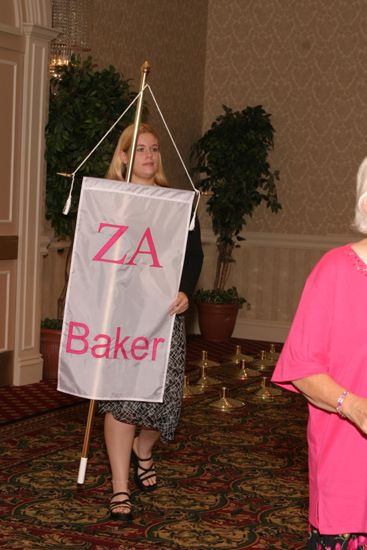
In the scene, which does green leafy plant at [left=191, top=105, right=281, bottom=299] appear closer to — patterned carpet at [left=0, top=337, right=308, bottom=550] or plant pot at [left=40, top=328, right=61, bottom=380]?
plant pot at [left=40, top=328, right=61, bottom=380]

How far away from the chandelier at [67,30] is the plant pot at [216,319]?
3166 millimetres

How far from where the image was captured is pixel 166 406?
4.29 m

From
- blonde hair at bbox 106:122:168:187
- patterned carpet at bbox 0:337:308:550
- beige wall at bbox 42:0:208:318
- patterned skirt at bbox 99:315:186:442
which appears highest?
beige wall at bbox 42:0:208:318

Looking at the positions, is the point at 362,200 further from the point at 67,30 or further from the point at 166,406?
the point at 67,30

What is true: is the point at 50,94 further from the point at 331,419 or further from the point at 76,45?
the point at 331,419

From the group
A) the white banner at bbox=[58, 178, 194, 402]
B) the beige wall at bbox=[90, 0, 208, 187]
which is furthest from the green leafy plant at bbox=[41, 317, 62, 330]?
the white banner at bbox=[58, 178, 194, 402]

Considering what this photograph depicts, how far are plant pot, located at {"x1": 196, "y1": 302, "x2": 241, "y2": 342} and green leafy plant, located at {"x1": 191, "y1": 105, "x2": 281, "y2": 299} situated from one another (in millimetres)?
179

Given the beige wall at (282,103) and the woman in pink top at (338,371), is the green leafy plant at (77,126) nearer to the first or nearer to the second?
the beige wall at (282,103)

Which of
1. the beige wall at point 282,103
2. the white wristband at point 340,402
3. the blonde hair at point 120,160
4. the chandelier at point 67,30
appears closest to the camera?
the white wristband at point 340,402

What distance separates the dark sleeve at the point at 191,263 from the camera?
431 centimetres

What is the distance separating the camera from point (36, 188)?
7.17 m

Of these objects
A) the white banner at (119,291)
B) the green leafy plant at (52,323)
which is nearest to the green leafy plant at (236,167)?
the green leafy plant at (52,323)

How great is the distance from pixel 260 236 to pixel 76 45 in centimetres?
351

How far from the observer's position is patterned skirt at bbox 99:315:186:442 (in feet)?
13.7
